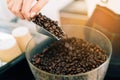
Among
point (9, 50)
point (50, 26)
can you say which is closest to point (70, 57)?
point (50, 26)

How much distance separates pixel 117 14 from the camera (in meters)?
0.85

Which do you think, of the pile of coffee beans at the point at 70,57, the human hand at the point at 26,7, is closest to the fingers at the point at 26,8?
the human hand at the point at 26,7

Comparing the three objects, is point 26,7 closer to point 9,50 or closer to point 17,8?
point 17,8

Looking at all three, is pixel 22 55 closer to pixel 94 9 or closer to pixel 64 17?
pixel 94 9

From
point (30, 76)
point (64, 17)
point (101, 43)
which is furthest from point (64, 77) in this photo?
point (64, 17)

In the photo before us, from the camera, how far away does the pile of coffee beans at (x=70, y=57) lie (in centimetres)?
60

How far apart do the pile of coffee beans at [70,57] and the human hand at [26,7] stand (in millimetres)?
→ 98

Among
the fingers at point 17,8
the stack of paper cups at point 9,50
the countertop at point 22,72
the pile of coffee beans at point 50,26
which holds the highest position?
the fingers at point 17,8

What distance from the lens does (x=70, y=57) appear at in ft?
2.09

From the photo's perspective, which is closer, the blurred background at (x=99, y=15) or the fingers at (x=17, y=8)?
the fingers at (x=17, y=8)

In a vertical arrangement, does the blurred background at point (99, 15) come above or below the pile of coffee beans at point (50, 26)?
below

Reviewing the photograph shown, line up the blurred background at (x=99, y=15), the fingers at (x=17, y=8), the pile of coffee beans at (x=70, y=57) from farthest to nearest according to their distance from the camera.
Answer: the blurred background at (x=99, y=15)
the fingers at (x=17, y=8)
the pile of coffee beans at (x=70, y=57)

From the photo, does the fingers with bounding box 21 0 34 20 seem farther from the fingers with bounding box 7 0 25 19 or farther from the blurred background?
the blurred background

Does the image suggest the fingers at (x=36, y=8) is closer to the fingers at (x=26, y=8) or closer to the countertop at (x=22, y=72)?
the fingers at (x=26, y=8)
